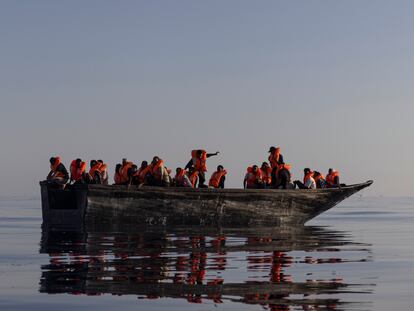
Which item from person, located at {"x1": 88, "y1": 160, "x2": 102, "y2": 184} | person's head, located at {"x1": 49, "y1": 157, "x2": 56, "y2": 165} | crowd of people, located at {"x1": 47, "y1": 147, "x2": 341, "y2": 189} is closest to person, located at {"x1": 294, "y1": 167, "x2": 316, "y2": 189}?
crowd of people, located at {"x1": 47, "y1": 147, "x2": 341, "y2": 189}

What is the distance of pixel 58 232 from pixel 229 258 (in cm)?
1264

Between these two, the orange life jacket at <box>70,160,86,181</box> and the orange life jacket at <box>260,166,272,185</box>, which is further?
the orange life jacket at <box>260,166,272,185</box>

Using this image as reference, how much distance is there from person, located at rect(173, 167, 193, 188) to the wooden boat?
1282mm

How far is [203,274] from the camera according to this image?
15.2 metres

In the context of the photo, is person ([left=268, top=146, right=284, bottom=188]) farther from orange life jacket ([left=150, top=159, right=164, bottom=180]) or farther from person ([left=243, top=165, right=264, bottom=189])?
orange life jacket ([left=150, top=159, right=164, bottom=180])

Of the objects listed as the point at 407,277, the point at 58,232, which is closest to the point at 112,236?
the point at 58,232

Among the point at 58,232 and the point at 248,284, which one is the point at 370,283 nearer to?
the point at 248,284

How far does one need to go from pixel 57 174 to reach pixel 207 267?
64.7 ft

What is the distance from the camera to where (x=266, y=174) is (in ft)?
120

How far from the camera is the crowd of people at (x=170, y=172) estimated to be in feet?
114

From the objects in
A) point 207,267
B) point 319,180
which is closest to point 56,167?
point 319,180

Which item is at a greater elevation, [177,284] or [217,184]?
[217,184]

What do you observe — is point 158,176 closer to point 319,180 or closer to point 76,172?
point 76,172

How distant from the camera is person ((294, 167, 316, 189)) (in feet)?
123
